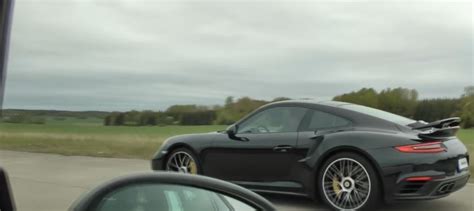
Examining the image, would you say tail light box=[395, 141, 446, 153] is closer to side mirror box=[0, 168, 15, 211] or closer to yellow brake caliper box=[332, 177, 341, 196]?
yellow brake caliper box=[332, 177, 341, 196]

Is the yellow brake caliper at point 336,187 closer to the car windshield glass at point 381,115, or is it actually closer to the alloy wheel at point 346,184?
the alloy wheel at point 346,184

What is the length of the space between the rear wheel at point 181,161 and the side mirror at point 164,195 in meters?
5.11

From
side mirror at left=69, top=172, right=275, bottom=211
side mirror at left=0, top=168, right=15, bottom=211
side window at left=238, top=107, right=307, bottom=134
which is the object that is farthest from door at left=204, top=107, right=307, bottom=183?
side mirror at left=0, top=168, right=15, bottom=211

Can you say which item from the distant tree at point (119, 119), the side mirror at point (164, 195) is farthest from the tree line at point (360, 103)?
the side mirror at point (164, 195)

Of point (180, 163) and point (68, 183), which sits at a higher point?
point (180, 163)

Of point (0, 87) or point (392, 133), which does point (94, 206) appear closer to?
point (0, 87)

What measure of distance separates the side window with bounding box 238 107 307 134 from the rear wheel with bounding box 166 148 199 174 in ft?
2.78

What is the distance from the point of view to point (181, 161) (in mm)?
7375

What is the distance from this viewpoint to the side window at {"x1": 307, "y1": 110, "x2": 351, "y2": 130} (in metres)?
6.29

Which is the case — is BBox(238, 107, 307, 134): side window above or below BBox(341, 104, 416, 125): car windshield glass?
below

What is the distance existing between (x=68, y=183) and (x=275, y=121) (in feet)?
11.1

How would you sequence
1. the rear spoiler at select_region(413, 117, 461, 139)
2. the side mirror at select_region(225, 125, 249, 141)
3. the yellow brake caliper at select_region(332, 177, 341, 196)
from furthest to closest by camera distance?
the side mirror at select_region(225, 125, 249, 141) < the yellow brake caliper at select_region(332, 177, 341, 196) < the rear spoiler at select_region(413, 117, 461, 139)

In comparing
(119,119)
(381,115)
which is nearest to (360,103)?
(381,115)

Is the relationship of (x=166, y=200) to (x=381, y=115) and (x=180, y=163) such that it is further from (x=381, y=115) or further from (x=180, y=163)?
(x=180, y=163)
